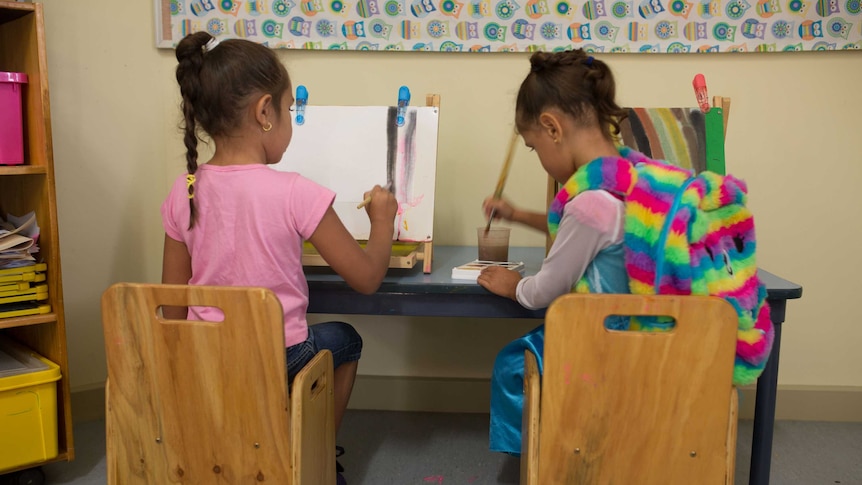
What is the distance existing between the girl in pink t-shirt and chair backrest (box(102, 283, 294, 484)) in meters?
0.20

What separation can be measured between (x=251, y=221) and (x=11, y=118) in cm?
87

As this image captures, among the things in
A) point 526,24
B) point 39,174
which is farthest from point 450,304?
point 39,174

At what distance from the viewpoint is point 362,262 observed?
1.55 m

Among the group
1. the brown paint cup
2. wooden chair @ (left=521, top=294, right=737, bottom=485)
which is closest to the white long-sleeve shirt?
wooden chair @ (left=521, top=294, right=737, bottom=485)

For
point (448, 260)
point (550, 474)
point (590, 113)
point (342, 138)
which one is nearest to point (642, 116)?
point (590, 113)

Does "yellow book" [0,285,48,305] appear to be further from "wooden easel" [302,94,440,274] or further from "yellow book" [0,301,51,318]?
"wooden easel" [302,94,440,274]

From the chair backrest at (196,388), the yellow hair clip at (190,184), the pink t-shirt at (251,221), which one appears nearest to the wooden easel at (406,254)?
the pink t-shirt at (251,221)

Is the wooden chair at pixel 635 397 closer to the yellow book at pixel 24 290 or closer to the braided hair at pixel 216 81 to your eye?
the braided hair at pixel 216 81

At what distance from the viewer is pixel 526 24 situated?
234cm

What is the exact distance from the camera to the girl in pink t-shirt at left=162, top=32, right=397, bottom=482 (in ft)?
4.79

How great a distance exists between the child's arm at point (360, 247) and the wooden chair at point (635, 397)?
43 centimetres

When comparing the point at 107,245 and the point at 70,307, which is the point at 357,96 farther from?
the point at 70,307

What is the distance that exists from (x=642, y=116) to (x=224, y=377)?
1301 millimetres

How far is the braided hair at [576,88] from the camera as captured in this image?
5.05 ft
